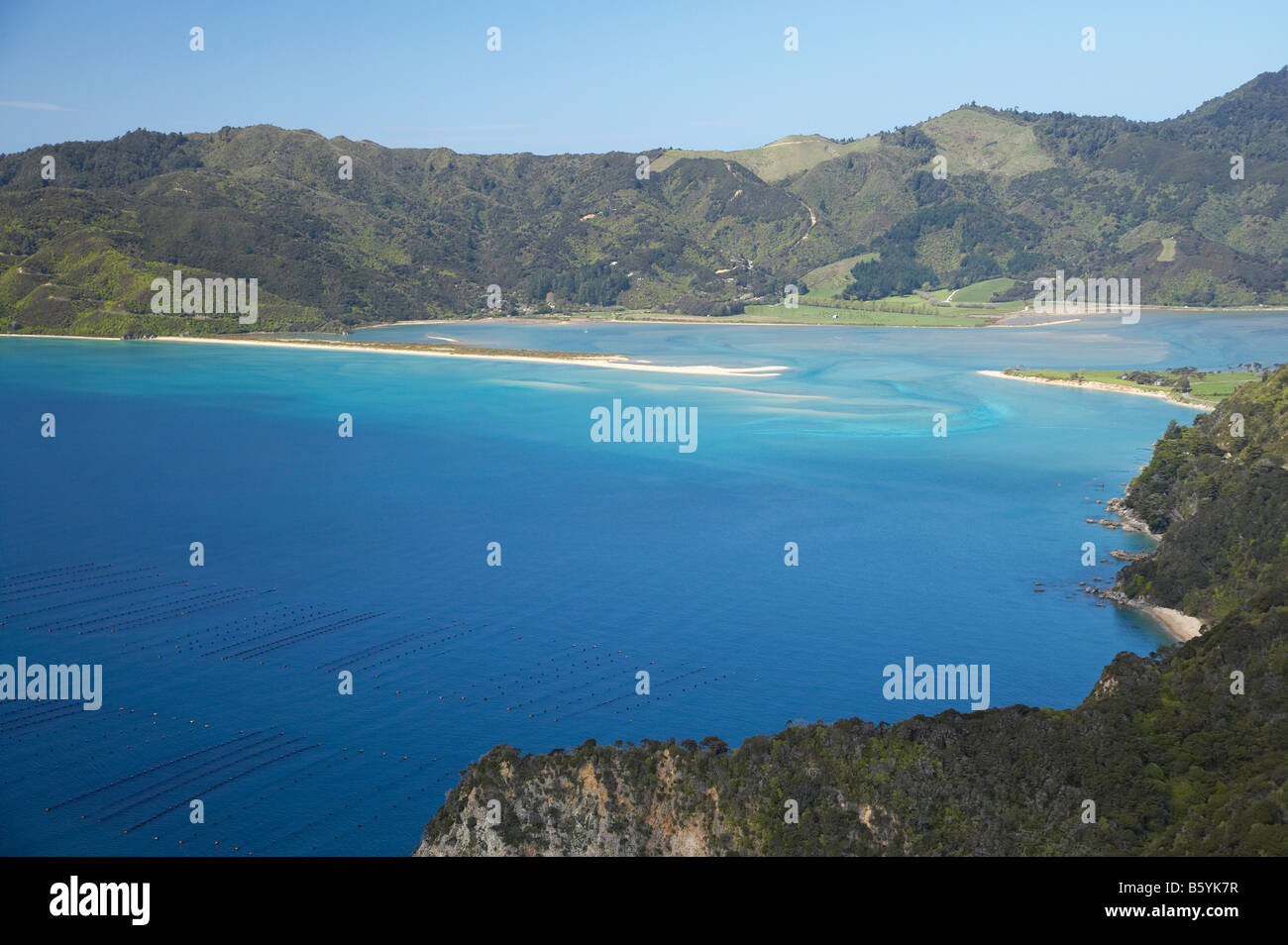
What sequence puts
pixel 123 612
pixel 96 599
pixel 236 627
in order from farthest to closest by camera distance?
pixel 96 599 < pixel 123 612 < pixel 236 627

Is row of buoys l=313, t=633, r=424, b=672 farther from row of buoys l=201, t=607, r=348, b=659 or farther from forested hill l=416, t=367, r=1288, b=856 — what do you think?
forested hill l=416, t=367, r=1288, b=856

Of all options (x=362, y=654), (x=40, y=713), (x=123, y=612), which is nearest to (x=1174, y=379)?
(x=362, y=654)

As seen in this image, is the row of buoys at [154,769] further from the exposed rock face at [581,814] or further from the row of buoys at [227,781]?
the exposed rock face at [581,814]

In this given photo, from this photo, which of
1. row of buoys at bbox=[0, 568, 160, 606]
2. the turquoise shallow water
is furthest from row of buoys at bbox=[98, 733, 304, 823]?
row of buoys at bbox=[0, 568, 160, 606]

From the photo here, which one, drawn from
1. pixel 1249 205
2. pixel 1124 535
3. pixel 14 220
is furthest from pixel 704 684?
pixel 1249 205

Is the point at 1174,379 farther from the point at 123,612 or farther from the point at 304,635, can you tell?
the point at 123,612

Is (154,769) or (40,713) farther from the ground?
(40,713)

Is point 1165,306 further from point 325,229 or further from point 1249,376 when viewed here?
point 325,229
